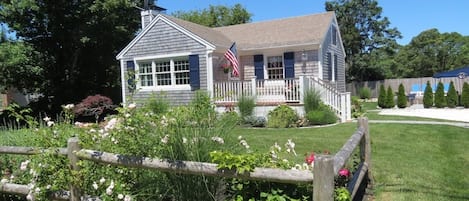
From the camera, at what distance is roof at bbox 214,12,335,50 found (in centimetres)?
1578

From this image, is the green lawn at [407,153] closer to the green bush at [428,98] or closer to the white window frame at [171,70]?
the white window frame at [171,70]

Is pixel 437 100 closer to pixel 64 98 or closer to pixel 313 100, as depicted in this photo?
pixel 313 100

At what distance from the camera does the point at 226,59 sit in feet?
52.4

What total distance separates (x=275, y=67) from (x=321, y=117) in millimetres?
5210

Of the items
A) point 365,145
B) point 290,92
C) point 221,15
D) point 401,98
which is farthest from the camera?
point 221,15

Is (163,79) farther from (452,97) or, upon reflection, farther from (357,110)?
(452,97)

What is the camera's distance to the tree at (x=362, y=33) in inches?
1324

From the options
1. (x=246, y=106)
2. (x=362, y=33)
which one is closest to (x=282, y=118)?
(x=246, y=106)

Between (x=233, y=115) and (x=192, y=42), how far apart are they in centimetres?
1195

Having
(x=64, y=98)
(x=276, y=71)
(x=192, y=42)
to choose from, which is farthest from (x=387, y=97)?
(x=64, y=98)

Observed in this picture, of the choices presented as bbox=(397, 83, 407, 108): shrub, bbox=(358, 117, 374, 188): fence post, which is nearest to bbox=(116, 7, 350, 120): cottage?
bbox=(397, 83, 407, 108): shrub

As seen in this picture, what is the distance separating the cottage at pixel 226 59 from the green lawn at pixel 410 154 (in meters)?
4.68

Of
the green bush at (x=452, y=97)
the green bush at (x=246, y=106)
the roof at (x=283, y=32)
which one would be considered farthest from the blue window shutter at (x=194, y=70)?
the green bush at (x=452, y=97)

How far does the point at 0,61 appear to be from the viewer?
56.3ft
